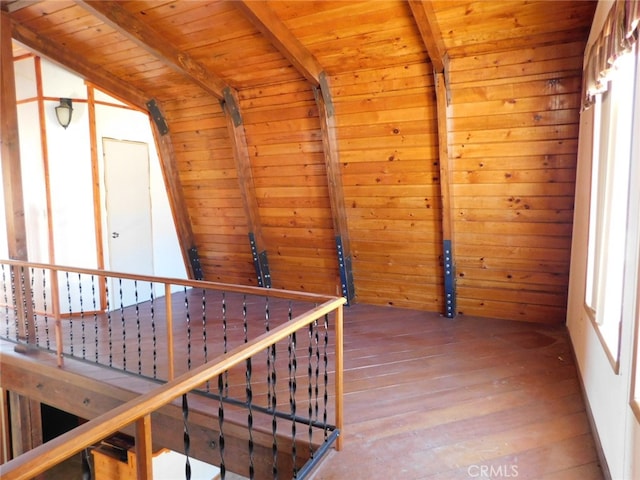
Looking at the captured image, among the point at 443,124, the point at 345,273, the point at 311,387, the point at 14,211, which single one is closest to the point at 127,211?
the point at 14,211

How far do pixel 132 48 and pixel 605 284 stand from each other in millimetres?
4424

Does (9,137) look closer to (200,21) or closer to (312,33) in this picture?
(200,21)

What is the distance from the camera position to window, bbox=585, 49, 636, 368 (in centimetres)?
210

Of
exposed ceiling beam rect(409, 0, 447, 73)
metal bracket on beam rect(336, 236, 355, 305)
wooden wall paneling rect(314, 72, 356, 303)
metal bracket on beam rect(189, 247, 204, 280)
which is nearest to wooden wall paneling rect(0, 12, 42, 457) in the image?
metal bracket on beam rect(189, 247, 204, 280)

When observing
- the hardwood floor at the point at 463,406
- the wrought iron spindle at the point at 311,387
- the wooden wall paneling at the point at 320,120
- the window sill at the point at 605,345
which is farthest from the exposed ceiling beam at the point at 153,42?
the window sill at the point at 605,345

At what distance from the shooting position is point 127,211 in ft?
17.3

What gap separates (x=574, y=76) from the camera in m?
3.24

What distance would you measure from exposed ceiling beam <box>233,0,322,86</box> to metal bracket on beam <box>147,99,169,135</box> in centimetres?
219

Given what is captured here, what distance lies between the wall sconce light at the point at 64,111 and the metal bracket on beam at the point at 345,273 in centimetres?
330

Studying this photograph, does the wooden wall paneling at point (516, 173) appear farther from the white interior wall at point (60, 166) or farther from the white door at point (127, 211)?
the white interior wall at point (60, 166)

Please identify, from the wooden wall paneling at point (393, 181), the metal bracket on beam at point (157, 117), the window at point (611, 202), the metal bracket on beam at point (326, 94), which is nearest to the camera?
the window at point (611, 202)

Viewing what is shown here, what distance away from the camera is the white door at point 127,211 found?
506cm

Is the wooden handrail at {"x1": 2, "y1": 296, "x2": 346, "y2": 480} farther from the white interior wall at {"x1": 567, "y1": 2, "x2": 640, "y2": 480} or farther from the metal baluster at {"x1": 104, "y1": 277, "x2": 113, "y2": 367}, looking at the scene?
the metal baluster at {"x1": 104, "y1": 277, "x2": 113, "y2": 367}

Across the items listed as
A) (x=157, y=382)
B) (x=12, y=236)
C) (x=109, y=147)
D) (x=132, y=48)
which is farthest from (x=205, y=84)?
(x=157, y=382)
